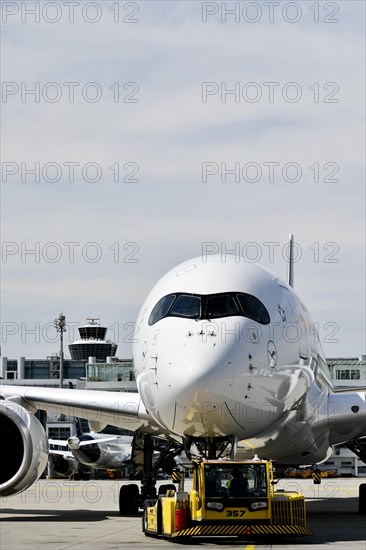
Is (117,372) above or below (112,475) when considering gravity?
above

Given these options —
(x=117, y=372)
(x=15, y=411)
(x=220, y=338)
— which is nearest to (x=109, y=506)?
(x=15, y=411)

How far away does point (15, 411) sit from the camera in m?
20.9

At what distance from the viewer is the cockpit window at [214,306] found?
55.8 feet

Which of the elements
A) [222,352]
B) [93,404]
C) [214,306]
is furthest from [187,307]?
[93,404]

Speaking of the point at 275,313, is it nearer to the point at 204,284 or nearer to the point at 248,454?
the point at 204,284

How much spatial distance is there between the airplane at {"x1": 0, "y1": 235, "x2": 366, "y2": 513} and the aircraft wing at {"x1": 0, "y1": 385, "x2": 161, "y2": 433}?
38 millimetres

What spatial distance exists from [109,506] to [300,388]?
11832 millimetres

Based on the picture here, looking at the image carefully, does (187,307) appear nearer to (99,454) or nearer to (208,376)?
(208,376)

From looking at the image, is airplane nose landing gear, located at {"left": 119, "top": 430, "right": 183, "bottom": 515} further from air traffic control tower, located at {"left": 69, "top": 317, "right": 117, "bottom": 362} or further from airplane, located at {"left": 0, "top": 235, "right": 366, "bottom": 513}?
air traffic control tower, located at {"left": 69, "top": 317, "right": 117, "bottom": 362}

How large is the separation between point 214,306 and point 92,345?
11638 cm

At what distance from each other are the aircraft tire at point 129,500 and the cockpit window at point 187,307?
737cm

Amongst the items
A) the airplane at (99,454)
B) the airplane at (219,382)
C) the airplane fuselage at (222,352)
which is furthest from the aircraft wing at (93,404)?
the airplane at (99,454)

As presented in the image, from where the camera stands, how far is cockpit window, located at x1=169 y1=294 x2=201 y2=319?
17047 millimetres

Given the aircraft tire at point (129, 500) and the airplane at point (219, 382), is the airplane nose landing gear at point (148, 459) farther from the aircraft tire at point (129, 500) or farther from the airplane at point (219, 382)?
the aircraft tire at point (129, 500)
